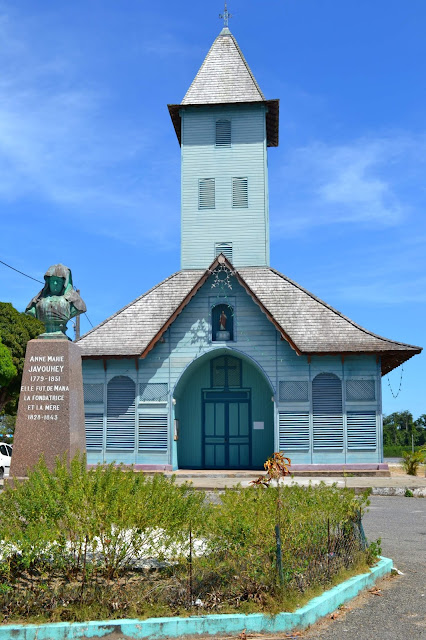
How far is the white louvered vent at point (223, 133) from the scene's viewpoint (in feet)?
90.8

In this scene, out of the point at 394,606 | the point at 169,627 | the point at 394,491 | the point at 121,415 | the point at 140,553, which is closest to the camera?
the point at 169,627

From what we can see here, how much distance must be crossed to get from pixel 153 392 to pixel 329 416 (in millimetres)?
6312

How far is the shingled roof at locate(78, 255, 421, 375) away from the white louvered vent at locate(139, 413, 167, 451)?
7.71 ft

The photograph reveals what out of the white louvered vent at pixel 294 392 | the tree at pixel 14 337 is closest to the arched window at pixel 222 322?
the white louvered vent at pixel 294 392

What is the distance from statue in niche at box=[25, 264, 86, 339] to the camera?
40.7 feet

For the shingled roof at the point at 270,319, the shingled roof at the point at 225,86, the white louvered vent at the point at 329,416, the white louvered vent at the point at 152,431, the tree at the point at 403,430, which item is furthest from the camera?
the tree at the point at 403,430

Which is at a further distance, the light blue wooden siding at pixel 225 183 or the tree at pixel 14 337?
the tree at pixel 14 337

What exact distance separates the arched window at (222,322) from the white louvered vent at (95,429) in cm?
506

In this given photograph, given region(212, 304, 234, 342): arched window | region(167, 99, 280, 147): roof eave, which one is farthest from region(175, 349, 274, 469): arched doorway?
region(167, 99, 280, 147): roof eave

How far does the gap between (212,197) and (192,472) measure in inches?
454

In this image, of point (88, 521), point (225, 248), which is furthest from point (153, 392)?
point (88, 521)

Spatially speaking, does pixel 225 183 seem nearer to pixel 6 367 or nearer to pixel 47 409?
pixel 6 367

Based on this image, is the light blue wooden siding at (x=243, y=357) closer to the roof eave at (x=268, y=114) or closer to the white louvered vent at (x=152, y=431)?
the white louvered vent at (x=152, y=431)

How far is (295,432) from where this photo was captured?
22672 millimetres
